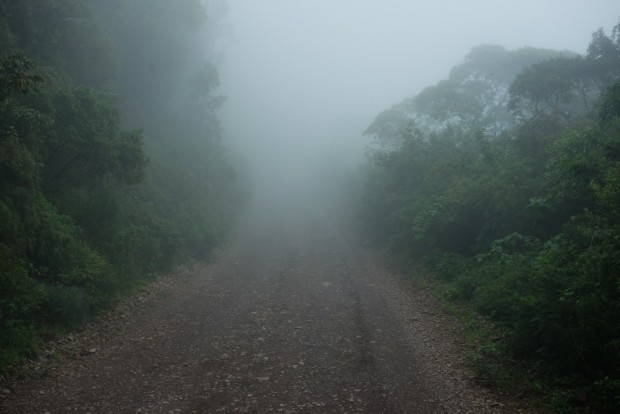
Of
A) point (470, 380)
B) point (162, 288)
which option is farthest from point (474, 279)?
point (162, 288)

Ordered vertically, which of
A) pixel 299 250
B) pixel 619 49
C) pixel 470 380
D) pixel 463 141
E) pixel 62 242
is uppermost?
pixel 619 49

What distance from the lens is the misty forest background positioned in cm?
652

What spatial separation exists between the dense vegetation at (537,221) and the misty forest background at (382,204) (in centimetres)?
4

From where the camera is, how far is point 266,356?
24.2 feet

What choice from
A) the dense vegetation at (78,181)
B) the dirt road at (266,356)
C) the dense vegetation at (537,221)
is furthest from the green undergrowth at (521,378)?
the dense vegetation at (78,181)

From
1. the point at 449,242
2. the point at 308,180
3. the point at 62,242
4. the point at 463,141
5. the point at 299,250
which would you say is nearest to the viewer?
the point at 62,242

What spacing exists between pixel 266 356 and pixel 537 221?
24.6ft

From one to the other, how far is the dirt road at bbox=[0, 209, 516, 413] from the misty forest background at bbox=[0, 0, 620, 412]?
0.80 meters

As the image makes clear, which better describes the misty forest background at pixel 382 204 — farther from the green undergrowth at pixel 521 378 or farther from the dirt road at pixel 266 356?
the dirt road at pixel 266 356

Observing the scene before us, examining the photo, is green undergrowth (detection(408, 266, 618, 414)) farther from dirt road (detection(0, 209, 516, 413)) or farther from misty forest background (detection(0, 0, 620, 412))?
dirt road (detection(0, 209, 516, 413))

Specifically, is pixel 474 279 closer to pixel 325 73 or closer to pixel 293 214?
pixel 293 214

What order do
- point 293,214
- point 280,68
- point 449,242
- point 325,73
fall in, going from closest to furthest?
point 449,242 < point 293,214 < point 280,68 < point 325,73

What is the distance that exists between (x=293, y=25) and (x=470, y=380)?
124 meters

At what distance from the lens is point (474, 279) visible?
10.3m
